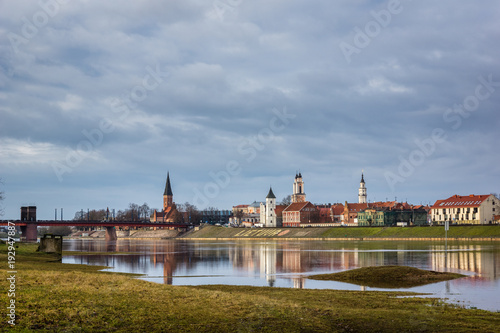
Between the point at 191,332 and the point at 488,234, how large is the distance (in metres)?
126

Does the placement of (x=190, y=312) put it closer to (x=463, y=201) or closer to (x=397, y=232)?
(x=397, y=232)

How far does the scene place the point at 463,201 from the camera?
182625 millimetres

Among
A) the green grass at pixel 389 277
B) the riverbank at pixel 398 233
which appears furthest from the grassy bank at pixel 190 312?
the riverbank at pixel 398 233

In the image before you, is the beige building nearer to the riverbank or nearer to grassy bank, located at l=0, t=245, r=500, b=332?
the riverbank

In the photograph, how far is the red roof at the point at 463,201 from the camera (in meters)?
175

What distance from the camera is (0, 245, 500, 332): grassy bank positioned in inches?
659

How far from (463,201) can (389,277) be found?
157167 mm

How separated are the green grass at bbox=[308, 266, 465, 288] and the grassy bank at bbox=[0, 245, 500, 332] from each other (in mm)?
11958

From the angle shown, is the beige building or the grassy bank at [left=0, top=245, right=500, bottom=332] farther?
the beige building

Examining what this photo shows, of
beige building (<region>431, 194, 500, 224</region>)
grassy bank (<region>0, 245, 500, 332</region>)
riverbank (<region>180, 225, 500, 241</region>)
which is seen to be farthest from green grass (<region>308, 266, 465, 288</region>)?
beige building (<region>431, 194, 500, 224</region>)

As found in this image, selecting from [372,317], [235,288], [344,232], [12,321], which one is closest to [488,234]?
[344,232]

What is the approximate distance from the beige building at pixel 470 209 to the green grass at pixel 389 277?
475 ft

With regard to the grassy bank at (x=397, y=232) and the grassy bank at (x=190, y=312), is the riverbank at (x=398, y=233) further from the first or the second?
the grassy bank at (x=190, y=312)

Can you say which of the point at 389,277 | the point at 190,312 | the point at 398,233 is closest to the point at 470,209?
the point at 398,233
